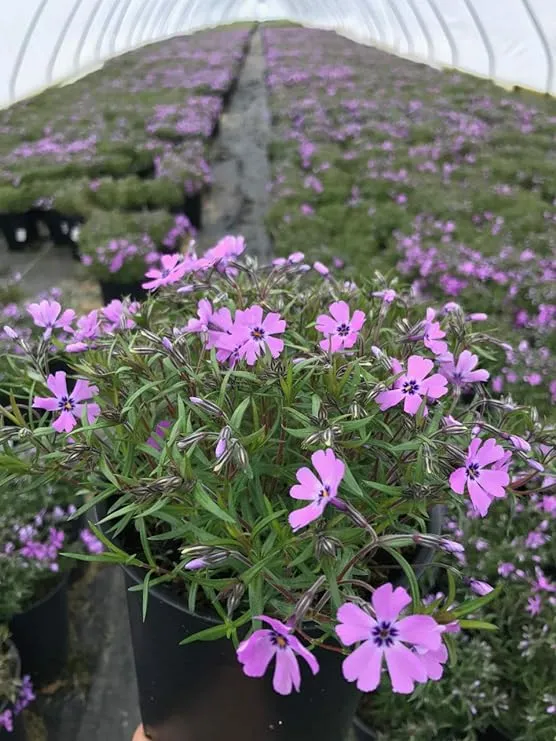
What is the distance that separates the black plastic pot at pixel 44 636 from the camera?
2033 millimetres

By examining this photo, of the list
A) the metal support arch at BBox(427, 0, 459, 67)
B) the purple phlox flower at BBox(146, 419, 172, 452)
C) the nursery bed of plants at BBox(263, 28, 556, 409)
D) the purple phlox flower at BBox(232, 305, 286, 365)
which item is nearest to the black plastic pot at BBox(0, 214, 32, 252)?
the nursery bed of plants at BBox(263, 28, 556, 409)

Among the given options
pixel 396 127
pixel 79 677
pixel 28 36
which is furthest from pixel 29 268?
pixel 28 36

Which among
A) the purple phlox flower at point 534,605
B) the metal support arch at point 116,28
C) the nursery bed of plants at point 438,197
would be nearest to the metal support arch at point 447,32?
the nursery bed of plants at point 438,197

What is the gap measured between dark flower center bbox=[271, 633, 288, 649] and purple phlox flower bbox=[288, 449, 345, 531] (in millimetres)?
136

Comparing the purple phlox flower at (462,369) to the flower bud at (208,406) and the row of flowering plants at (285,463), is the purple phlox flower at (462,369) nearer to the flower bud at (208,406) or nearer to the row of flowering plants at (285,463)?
the row of flowering plants at (285,463)

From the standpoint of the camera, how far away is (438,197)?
4902mm

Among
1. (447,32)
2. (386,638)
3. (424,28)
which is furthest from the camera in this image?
(424,28)

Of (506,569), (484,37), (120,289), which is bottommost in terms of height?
(120,289)

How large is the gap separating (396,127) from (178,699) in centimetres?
769

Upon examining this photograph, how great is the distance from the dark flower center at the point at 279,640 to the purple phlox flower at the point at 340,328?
460 millimetres

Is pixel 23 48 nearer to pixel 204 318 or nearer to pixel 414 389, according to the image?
pixel 204 318

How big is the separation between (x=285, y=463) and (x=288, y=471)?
0.16 ft

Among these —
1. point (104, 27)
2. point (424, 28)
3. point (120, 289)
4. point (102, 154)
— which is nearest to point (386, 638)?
point (120, 289)

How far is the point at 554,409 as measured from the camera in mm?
2350
